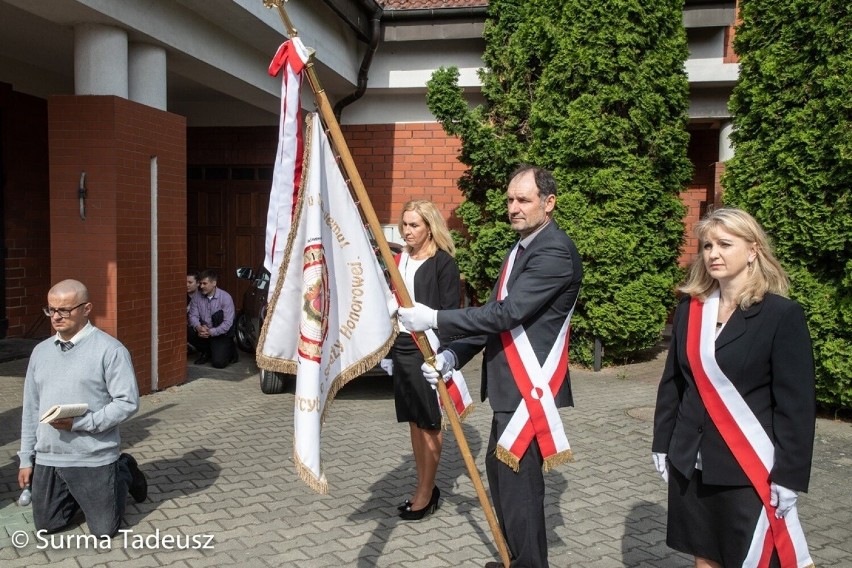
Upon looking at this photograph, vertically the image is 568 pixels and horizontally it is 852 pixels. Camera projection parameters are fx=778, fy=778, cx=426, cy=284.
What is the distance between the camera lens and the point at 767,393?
113 inches

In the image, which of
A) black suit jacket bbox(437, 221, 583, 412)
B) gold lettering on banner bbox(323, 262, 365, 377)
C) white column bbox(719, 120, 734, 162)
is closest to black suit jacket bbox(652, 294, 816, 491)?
black suit jacket bbox(437, 221, 583, 412)

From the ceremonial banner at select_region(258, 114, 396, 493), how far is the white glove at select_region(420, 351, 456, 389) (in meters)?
0.22

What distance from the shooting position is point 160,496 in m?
5.05

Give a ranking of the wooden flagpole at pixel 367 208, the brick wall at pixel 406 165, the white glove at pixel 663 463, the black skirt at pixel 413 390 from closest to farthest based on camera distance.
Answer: the wooden flagpole at pixel 367 208 < the white glove at pixel 663 463 < the black skirt at pixel 413 390 < the brick wall at pixel 406 165

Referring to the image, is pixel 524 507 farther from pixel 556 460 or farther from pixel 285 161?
pixel 285 161

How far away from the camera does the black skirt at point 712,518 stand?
2.85m

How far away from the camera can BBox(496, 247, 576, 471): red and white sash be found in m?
3.35

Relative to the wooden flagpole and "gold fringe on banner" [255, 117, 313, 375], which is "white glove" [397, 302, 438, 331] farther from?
"gold fringe on banner" [255, 117, 313, 375]

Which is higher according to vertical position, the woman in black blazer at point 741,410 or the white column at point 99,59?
the white column at point 99,59

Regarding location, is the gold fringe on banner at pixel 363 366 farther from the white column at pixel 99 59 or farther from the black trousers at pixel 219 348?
the black trousers at pixel 219 348

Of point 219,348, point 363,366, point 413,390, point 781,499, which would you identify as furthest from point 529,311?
point 219,348

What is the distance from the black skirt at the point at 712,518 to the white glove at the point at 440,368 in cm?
103

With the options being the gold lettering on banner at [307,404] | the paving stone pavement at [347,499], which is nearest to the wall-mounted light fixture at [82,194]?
the paving stone pavement at [347,499]

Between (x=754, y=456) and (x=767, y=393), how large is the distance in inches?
9.4
